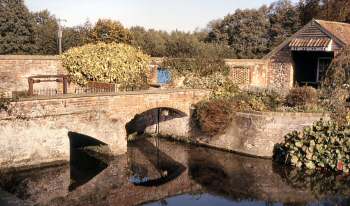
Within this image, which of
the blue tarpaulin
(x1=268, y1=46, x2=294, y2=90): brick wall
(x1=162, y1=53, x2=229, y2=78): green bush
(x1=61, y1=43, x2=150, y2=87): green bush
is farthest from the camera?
(x1=268, y1=46, x2=294, y2=90): brick wall

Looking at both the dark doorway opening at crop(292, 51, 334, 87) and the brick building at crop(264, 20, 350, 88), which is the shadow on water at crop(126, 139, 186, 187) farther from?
the dark doorway opening at crop(292, 51, 334, 87)

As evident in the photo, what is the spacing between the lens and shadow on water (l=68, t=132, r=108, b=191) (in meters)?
13.9

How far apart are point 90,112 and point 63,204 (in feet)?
14.1

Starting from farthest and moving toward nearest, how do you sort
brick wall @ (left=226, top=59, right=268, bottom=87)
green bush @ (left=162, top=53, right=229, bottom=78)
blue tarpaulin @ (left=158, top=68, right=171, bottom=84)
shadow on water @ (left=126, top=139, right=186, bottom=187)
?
brick wall @ (left=226, top=59, right=268, bottom=87) → blue tarpaulin @ (left=158, top=68, right=171, bottom=84) → green bush @ (left=162, top=53, right=229, bottom=78) → shadow on water @ (left=126, top=139, right=186, bottom=187)

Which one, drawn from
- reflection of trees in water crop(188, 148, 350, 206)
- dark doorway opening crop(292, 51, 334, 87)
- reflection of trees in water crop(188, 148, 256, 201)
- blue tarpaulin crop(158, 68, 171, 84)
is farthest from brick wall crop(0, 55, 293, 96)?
reflection of trees in water crop(188, 148, 350, 206)

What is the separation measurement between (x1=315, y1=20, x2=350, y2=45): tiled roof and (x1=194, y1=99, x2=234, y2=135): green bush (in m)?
8.30

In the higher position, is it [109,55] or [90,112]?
[109,55]

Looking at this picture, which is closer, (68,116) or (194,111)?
(68,116)

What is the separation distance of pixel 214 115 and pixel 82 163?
5.52 meters

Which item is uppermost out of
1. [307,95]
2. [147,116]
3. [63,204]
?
[307,95]

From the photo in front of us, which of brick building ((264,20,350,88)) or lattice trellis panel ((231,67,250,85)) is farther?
lattice trellis panel ((231,67,250,85))

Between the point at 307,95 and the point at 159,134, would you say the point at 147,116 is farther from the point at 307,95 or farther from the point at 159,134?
the point at 307,95

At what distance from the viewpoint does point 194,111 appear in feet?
59.7

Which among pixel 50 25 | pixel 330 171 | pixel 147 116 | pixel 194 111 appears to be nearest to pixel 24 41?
pixel 50 25
